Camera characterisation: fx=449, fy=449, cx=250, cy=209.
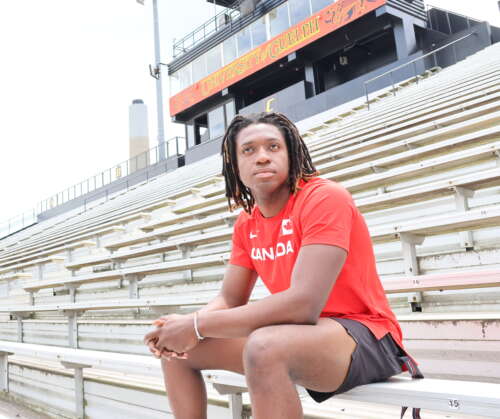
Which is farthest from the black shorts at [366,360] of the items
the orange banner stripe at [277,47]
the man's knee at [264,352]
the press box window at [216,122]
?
the press box window at [216,122]

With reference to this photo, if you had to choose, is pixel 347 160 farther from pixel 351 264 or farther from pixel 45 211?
pixel 45 211

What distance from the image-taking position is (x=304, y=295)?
942 mm

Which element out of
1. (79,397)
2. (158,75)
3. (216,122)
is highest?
(158,75)

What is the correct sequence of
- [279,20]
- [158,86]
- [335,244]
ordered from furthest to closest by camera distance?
[158,86]
[279,20]
[335,244]

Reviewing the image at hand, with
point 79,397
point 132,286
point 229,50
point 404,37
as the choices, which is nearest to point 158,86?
point 229,50

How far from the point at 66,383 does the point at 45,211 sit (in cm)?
1555

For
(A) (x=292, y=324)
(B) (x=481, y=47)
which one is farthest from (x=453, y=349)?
(B) (x=481, y=47)

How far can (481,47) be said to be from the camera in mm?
8953

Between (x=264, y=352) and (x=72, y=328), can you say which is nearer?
(x=264, y=352)

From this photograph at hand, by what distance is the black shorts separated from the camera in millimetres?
933

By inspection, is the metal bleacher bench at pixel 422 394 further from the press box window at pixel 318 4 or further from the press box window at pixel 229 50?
the press box window at pixel 229 50

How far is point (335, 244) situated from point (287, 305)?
165 mm

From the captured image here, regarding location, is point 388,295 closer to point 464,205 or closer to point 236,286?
point 464,205

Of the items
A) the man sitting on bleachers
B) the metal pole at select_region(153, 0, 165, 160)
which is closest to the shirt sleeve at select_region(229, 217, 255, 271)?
the man sitting on bleachers
